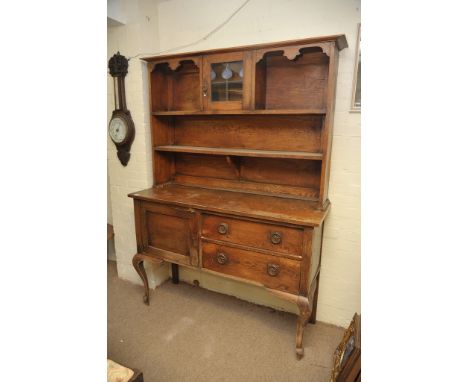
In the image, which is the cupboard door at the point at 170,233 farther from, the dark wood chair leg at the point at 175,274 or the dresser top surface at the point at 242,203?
the dark wood chair leg at the point at 175,274

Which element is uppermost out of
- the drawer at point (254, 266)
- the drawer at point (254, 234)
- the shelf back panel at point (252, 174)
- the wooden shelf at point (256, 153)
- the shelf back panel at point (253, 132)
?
the shelf back panel at point (253, 132)

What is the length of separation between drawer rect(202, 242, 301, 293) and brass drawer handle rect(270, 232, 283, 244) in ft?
0.34

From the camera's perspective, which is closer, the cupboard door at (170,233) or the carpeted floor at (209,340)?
the carpeted floor at (209,340)

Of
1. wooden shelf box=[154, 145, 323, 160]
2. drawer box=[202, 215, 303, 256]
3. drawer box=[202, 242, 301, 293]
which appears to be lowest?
drawer box=[202, 242, 301, 293]

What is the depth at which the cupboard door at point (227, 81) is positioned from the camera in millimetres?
1775

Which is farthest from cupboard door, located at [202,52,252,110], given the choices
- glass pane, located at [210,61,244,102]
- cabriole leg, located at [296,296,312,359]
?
cabriole leg, located at [296,296,312,359]

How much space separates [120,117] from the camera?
2.27 metres

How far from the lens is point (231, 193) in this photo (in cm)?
211

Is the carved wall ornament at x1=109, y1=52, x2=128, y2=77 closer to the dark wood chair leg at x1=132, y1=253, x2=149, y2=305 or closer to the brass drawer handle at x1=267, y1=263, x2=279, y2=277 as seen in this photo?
the dark wood chair leg at x1=132, y1=253, x2=149, y2=305

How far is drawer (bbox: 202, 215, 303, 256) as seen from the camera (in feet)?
5.35

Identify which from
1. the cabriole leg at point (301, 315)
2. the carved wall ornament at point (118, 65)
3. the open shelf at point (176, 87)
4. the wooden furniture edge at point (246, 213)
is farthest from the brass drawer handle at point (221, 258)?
the carved wall ornament at point (118, 65)
